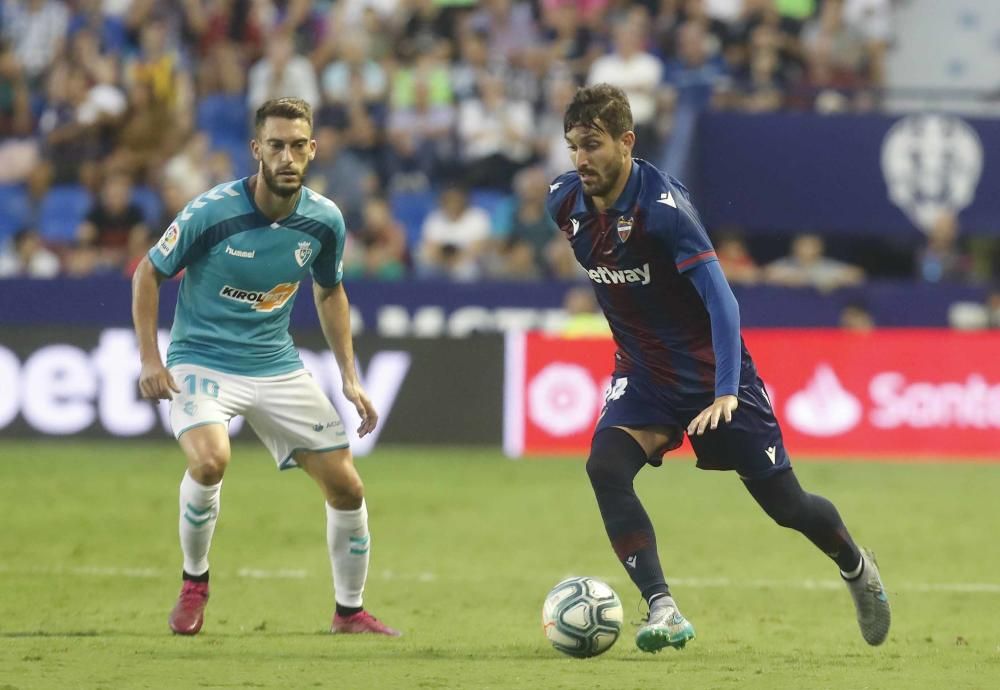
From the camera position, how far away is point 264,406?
7.60 m

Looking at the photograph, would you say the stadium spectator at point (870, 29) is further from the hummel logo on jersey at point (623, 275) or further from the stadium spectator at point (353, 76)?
the hummel logo on jersey at point (623, 275)

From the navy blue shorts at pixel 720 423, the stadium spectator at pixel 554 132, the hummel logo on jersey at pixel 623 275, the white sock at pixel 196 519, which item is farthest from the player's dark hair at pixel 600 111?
the stadium spectator at pixel 554 132

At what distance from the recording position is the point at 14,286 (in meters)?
16.9

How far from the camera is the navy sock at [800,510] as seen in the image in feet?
22.4

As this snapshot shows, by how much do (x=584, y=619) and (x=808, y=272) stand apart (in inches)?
451

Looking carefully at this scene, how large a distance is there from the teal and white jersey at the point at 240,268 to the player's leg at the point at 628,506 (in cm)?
161

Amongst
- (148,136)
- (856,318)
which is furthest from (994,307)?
(148,136)

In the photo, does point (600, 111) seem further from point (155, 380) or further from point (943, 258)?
point (943, 258)

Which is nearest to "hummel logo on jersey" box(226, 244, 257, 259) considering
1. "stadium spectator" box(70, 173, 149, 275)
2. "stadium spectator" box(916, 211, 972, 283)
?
"stadium spectator" box(70, 173, 149, 275)


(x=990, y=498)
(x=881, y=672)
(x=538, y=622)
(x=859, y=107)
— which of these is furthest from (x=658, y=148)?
(x=881, y=672)

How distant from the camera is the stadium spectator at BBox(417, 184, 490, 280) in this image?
1744 centimetres

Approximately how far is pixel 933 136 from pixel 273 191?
12.8m

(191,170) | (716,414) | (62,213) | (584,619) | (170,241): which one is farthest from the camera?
(62,213)

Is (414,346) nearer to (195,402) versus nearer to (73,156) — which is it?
(73,156)
